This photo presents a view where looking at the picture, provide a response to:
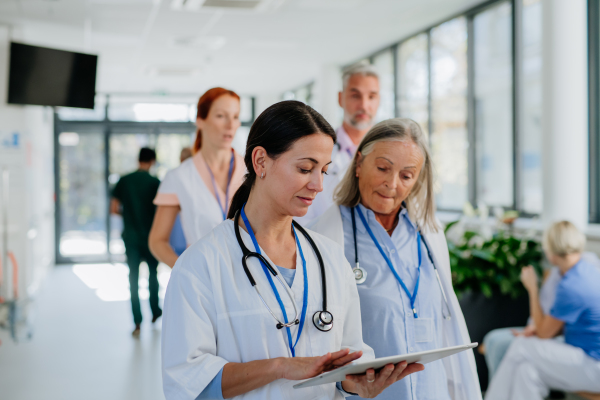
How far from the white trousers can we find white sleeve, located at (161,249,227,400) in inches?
104

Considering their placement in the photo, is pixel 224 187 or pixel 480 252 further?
pixel 480 252

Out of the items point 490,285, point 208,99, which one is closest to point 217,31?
point 490,285

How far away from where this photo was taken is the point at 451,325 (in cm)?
176

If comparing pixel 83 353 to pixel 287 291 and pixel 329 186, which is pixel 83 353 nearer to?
pixel 329 186

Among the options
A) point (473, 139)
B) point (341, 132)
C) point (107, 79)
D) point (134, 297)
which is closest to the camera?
point (341, 132)

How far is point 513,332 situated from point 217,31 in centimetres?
476

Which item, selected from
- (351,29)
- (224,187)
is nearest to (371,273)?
(224,187)

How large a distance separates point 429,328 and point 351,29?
18.4 feet

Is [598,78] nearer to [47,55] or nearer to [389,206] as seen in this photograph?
[389,206]

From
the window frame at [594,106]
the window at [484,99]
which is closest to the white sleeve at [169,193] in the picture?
the window at [484,99]

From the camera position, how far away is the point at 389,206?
69.0 inches

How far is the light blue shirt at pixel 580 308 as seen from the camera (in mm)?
3100

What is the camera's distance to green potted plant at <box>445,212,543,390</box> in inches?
159

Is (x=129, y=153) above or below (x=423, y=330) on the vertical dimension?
above
